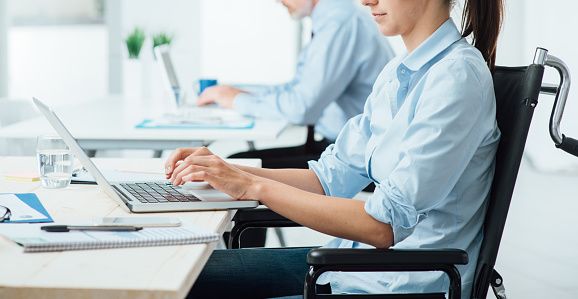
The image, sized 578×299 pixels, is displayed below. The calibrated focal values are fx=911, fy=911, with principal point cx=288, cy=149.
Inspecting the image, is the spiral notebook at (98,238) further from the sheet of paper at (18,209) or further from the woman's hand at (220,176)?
the woman's hand at (220,176)

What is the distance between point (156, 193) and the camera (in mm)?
1795

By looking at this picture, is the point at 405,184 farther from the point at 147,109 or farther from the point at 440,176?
the point at 147,109

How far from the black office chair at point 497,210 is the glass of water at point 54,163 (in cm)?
69

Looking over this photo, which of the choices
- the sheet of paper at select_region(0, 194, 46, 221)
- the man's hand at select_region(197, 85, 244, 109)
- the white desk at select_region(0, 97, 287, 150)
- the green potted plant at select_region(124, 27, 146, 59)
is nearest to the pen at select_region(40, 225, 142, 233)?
the sheet of paper at select_region(0, 194, 46, 221)

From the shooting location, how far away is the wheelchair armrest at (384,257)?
1.44m

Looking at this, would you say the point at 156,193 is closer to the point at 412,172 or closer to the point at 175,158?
the point at 175,158

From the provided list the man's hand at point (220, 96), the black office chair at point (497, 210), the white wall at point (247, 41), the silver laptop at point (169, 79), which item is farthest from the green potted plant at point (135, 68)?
the white wall at point (247, 41)

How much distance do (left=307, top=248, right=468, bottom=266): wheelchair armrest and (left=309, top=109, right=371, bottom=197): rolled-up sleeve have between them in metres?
0.52

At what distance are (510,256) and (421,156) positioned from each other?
2798 mm

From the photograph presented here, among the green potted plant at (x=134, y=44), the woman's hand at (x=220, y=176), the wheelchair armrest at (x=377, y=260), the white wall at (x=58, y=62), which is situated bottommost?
the white wall at (x=58, y=62)

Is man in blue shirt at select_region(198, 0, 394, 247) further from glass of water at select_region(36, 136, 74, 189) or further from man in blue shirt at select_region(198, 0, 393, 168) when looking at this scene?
glass of water at select_region(36, 136, 74, 189)

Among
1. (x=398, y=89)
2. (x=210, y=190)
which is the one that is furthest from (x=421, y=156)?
(x=210, y=190)

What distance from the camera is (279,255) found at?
1.95m

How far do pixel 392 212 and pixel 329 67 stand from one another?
6.80 feet
